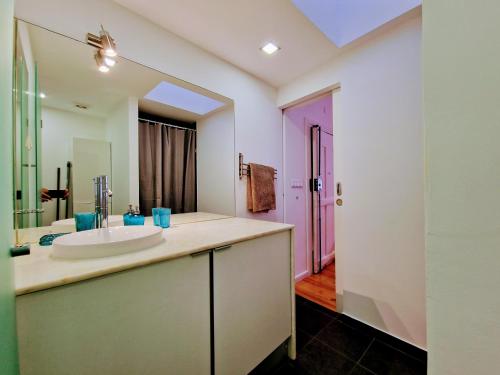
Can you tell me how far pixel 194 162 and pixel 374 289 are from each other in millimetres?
1636

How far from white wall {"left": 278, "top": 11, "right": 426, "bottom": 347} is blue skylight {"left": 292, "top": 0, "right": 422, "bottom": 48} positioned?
0.24 ft

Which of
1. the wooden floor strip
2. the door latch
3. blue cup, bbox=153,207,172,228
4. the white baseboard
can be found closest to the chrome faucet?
blue cup, bbox=153,207,172,228

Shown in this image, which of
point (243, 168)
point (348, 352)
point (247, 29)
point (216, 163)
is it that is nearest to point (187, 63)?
point (247, 29)

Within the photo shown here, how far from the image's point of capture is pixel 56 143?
102 centimetres

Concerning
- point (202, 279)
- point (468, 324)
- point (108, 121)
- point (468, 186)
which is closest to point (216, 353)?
point (202, 279)

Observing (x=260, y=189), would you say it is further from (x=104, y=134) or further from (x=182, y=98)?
(x=104, y=134)

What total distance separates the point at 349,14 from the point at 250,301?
6.62 feet

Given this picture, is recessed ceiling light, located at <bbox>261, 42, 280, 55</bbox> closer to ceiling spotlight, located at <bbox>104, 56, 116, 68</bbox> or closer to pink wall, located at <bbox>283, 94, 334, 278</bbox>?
pink wall, located at <bbox>283, 94, 334, 278</bbox>

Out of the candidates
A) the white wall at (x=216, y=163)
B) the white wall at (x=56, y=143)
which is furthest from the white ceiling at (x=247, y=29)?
the white wall at (x=56, y=143)

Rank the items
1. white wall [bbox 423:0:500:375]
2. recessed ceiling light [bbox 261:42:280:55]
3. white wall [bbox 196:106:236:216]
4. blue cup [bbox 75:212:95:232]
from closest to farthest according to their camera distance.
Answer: white wall [bbox 423:0:500:375], blue cup [bbox 75:212:95:232], recessed ceiling light [bbox 261:42:280:55], white wall [bbox 196:106:236:216]

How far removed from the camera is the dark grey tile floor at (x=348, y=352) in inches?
46.6

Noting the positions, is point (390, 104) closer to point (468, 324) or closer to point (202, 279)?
point (468, 324)

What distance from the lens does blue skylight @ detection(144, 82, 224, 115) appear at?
1.40 m

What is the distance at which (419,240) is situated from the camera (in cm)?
131
